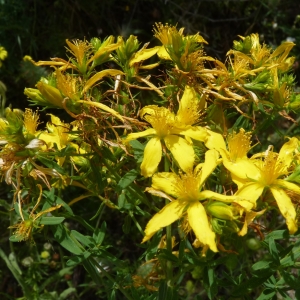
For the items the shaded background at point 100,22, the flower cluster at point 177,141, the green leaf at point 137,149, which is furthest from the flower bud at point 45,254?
the green leaf at point 137,149

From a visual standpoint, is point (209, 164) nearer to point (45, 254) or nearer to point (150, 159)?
point (150, 159)

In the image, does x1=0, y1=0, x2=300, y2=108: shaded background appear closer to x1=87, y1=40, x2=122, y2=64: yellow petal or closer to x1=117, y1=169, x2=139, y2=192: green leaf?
x1=87, y1=40, x2=122, y2=64: yellow petal

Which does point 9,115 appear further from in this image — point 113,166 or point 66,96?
point 113,166

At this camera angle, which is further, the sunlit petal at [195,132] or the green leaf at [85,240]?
the green leaf at [85,240]

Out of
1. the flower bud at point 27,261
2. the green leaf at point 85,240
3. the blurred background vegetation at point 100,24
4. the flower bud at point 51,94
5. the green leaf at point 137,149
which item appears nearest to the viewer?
the flower bud at point 51,94

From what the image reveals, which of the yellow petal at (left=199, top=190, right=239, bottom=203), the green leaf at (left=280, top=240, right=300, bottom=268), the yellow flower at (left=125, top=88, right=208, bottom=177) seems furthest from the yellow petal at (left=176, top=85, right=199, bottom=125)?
the green leaf at (left=280, top=240, right=300, bottom=268)

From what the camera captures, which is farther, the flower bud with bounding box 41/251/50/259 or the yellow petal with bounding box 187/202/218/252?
the flower bud with bounding box 41/251/50/259

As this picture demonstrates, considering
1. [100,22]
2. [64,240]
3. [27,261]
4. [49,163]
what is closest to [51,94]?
[49,163]

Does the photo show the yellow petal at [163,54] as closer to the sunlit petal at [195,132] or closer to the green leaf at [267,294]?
the sunlit petal at [195,132]
